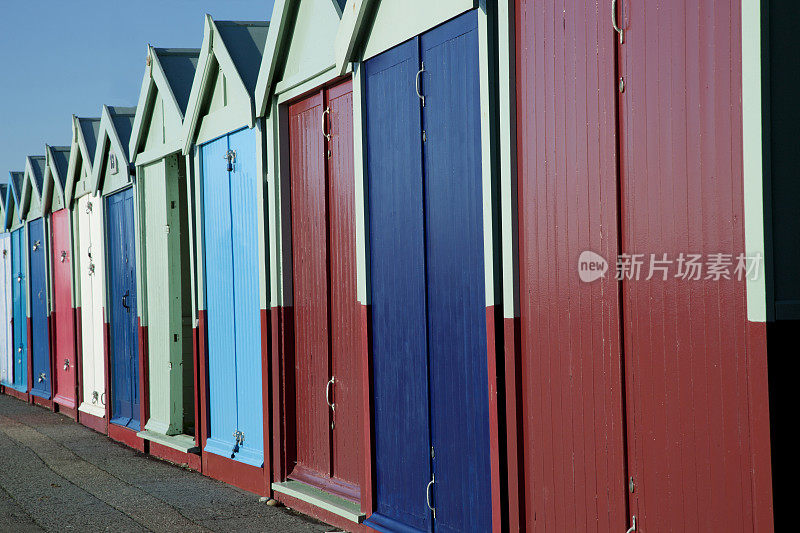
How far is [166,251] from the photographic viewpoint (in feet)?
34.5

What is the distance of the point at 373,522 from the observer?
634 cm

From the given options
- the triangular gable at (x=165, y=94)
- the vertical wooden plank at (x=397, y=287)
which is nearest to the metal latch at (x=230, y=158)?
the triangular gable at (x=165, y=94)

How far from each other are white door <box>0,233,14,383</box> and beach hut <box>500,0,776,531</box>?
17.8 m

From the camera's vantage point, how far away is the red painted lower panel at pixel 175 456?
9773 mm

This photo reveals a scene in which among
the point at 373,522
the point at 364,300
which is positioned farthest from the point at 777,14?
the point at 373,522

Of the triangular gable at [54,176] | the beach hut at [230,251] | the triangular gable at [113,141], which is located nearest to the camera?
the beach hut at [230,251]

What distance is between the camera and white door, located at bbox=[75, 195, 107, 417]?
1328 cm

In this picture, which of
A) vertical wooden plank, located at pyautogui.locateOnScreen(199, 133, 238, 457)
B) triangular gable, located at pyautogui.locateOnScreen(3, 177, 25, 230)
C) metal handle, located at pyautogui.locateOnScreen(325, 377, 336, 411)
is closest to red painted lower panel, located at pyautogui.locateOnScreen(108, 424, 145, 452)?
vertical wooden plank, located at pyautogui.locateOnScreen(199, 133, 238, 457)

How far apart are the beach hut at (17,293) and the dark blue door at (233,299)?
10656 mm

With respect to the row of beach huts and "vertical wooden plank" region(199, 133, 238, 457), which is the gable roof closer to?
the row of beach huts

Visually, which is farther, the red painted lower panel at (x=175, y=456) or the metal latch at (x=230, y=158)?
the red painted lower panel at (x=175, y=456)

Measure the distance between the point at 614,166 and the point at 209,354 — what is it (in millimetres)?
6235

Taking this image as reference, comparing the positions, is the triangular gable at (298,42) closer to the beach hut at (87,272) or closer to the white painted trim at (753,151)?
the white painted trim at (753,151)

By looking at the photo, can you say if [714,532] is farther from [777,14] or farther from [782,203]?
[777,14]
